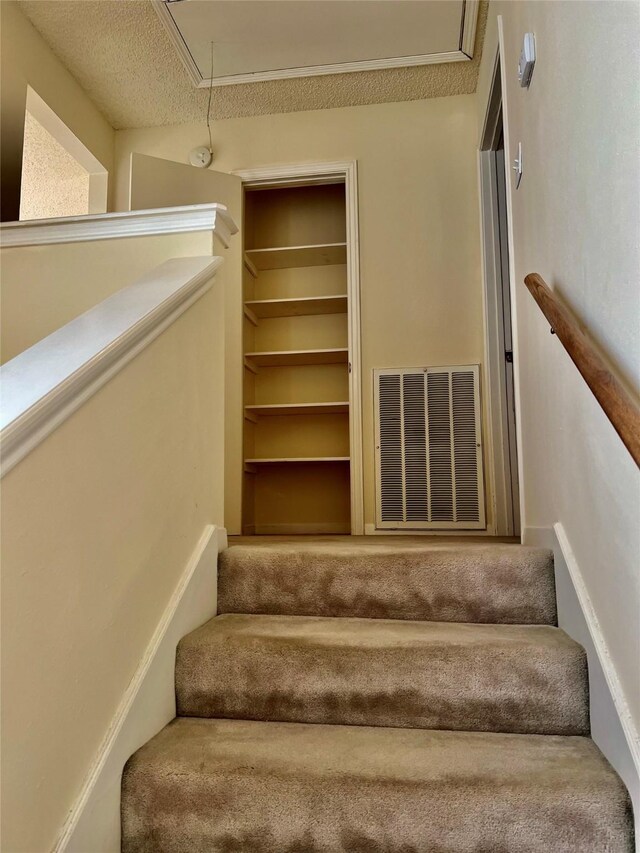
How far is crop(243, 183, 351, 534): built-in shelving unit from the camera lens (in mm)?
3842

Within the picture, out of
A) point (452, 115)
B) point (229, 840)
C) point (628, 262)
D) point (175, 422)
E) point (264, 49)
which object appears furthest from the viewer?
point (452, 115)

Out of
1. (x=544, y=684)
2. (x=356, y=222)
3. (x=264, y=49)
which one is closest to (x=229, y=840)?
(x=544, y=684)

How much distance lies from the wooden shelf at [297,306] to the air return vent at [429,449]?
0.68 metres

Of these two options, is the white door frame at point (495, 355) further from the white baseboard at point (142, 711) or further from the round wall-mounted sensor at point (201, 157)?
the white baseboard at point (142, 711)

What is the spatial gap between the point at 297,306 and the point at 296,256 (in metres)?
0.34

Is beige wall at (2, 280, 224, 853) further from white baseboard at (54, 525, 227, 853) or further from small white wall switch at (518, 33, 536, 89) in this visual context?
small white wall switch at (518, 33, 536, 89)

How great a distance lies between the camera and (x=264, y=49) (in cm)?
315

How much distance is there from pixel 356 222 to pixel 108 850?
3210 mm

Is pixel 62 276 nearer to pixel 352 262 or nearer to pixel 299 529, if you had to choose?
pixel 352 262

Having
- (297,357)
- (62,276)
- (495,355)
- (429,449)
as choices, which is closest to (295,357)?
(297,357)

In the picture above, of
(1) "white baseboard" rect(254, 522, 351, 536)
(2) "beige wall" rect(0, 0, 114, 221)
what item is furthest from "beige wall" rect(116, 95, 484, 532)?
(2) "beige wall" rect(0, 0, 114, 221)

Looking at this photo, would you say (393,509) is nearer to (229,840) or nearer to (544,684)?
(544,684)

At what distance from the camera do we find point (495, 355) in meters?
3.25

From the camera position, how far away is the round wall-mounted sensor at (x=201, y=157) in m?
3.68
